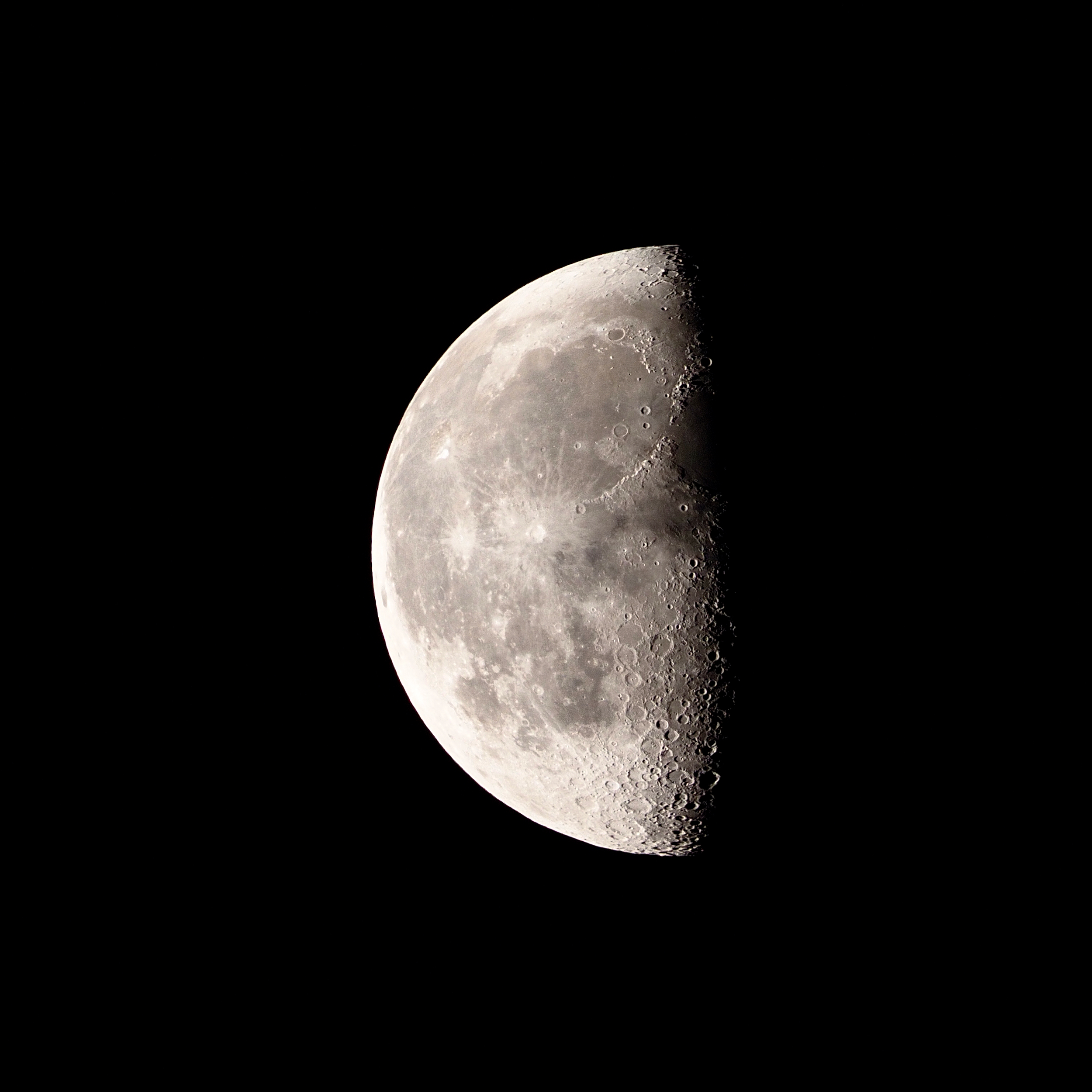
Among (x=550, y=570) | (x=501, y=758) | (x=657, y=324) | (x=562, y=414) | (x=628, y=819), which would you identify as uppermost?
(x=657, y=324)

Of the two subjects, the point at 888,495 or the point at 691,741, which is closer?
the point at 888,495

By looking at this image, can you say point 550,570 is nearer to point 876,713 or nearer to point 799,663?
point 799,663

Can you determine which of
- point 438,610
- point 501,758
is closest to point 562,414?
point 438,610

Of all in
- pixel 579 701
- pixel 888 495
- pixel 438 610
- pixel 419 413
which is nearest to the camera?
pixel 888 495

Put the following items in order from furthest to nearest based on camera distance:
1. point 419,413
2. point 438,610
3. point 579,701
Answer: point 419,413
point 438,610
point 579,701

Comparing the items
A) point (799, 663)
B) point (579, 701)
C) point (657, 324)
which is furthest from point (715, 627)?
point (657, 324)

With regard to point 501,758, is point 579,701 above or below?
above

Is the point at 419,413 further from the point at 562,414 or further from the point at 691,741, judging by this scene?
the point at 691,741
